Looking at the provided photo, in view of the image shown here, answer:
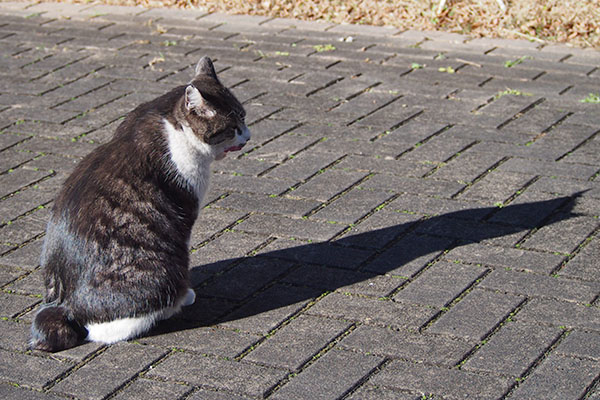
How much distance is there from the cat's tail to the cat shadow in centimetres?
35

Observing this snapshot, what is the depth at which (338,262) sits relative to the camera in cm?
472

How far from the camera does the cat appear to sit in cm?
395

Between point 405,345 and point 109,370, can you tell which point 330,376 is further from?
point 109,370

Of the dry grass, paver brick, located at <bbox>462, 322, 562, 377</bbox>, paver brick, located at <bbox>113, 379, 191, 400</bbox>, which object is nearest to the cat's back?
paver brick, located at <bbox>113, 379, 191, 400</bbox>

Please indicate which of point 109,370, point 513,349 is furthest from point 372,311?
point 109,370

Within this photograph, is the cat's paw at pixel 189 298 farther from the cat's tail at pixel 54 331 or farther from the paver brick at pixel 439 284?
the paver brick at pixel 439 284

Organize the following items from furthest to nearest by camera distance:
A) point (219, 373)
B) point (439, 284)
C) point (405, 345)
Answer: point (439, 284)
point (405, 345)
point (219, 373)

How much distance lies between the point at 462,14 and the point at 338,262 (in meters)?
4.57

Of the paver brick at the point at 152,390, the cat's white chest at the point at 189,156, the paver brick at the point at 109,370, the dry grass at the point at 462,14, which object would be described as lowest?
the paver brick at the point at 152,390

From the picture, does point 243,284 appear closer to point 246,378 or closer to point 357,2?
point 246,378

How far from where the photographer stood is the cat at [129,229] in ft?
13.0

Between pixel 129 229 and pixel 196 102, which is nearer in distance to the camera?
pixel 129 229

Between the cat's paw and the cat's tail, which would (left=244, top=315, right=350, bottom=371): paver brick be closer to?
the cat's paw

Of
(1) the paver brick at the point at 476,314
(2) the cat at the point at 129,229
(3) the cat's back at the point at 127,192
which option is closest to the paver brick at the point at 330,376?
(1) the paver brick at the point at 476,314
